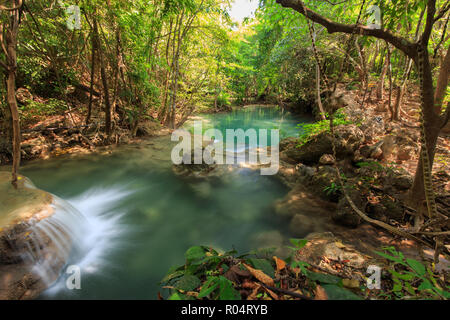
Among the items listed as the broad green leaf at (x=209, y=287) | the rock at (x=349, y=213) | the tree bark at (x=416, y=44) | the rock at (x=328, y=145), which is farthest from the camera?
the rock at (x=328, y=145)

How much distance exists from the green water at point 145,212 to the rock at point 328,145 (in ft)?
4.99

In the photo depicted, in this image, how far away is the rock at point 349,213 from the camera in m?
3.24

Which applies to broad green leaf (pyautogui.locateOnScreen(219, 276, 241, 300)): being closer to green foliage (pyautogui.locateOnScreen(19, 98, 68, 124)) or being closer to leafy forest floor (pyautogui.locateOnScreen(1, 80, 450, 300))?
leafy forest floor (pyautogui.locateOnScreen(1, 80, 450, 300))

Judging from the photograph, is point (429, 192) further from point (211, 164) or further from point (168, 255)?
point (211, 164)

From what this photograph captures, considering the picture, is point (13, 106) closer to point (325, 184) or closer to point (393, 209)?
point (325, 184)

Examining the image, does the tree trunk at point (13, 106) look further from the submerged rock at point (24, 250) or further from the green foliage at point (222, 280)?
the green foliage at point (222, 280)

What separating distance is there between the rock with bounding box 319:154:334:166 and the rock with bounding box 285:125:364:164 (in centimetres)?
25

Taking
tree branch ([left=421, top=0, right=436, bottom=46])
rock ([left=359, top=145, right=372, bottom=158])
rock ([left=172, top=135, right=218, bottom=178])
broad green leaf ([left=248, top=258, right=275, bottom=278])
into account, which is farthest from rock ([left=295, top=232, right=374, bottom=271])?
rock ([left=359, top=145, right=372, bottom=158])

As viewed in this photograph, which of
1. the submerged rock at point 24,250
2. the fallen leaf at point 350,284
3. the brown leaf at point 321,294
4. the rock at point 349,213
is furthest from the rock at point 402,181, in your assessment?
the submerged rock at point 24,250

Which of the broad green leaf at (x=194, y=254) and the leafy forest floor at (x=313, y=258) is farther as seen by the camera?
the broad green leaf at (x=194, y=254)

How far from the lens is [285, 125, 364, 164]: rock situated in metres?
5.11

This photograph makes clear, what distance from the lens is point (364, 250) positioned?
2.67m

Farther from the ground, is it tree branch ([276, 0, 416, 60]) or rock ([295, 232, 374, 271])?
tree branch ([276, 0, 416, 60])

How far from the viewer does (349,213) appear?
327cm
